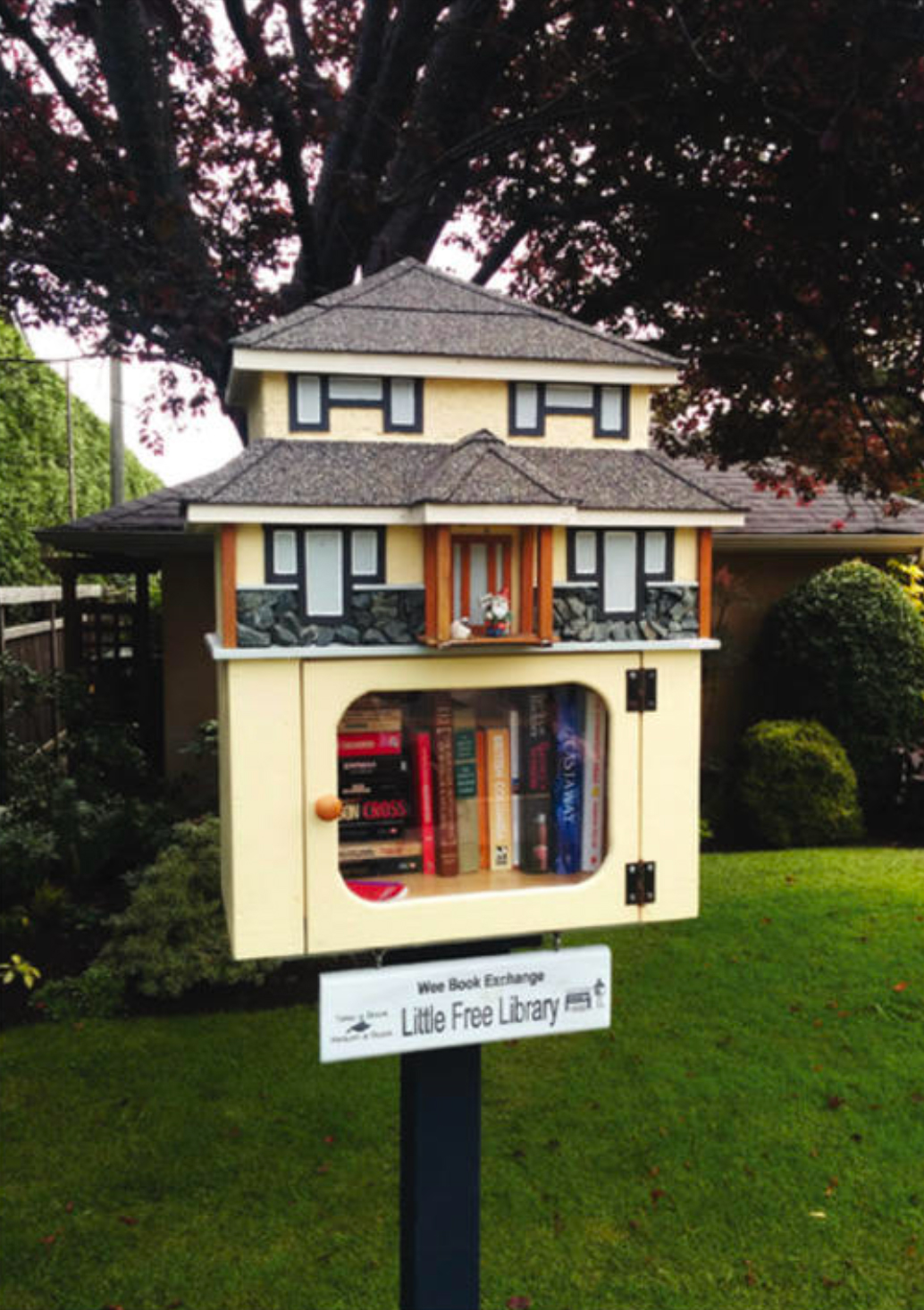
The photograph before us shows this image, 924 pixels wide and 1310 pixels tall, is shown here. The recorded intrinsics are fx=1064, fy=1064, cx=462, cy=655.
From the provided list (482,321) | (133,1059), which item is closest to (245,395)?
(482,321)

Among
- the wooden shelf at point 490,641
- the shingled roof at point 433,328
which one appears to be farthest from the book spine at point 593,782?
the shingled roof at point 433,328

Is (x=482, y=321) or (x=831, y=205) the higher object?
(x=831, y=205)

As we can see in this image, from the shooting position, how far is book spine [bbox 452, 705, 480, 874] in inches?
71.3

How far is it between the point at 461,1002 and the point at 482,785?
375 millimetres

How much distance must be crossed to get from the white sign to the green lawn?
184 centimetres

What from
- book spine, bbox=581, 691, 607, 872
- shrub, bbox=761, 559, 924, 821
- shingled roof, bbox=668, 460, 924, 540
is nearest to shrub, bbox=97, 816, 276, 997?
book spine, bbox=581, 691, 607, 872

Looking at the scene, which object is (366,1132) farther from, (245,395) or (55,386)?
(55,386)

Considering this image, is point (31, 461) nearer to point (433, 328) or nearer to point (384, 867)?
point (433, 328)

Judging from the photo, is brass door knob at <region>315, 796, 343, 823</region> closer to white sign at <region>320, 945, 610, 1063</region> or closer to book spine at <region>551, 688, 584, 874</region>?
white sign at <region>320, 945, 610, 1063</region>

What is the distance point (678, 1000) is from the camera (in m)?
5.14

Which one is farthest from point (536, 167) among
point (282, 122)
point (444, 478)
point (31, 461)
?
point (31, 461)

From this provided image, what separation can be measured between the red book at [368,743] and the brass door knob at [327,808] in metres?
0.10

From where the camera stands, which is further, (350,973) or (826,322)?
(826,322)

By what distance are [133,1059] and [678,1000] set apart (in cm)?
253
